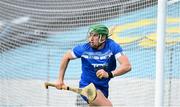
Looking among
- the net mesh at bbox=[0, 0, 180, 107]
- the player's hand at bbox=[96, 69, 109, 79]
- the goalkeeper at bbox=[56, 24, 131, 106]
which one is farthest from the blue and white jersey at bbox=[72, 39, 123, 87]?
the net mesh at bbox=[0, 0, 180, 107]

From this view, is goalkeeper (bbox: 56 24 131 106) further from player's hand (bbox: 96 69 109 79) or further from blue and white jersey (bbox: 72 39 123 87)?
player's hand (bbox: 96 69 109 79)

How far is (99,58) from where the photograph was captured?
4938 millimetres

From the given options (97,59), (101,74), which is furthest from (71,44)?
(101,74)

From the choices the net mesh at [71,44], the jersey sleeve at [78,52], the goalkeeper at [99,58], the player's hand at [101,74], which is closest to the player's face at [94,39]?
the goalkeeper at [99,58]

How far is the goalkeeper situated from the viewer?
4.84 metres

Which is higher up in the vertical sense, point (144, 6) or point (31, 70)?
point (144, 6)

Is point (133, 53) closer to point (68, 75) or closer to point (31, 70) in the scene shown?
point (68, 75)

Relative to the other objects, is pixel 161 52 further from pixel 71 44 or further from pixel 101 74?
pixel 71 44

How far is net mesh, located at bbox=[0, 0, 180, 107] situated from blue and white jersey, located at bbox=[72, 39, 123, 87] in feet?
4.25

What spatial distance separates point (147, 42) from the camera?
657cm

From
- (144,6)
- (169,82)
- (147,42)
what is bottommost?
(169,82)

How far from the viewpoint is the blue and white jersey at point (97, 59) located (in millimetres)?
4918

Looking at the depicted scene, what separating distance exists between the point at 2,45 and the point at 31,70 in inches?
22.0

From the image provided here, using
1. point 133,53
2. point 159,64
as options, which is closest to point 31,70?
point 133,53
